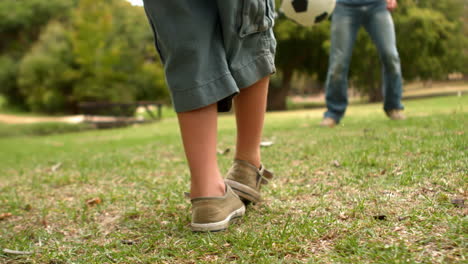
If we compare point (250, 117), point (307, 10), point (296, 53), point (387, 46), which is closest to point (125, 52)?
point (296, 53)

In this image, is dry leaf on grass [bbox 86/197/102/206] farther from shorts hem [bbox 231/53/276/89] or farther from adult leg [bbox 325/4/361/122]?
adult leg [bbox 325/4/361/122]

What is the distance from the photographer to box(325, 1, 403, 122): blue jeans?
4.29m

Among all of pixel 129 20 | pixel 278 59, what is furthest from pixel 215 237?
pixel 129 20

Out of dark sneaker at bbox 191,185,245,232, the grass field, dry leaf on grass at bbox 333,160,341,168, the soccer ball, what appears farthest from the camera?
the soccer ball

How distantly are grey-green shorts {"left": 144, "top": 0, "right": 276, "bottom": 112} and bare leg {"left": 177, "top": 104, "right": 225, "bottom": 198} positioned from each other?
54mm

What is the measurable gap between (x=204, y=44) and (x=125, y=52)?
21.6 meters

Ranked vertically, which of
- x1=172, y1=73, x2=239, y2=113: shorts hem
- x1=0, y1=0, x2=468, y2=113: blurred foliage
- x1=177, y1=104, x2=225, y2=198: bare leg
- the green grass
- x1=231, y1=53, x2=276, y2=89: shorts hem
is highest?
x1=231, y1=53, x2=276, y2=89: shorts hem

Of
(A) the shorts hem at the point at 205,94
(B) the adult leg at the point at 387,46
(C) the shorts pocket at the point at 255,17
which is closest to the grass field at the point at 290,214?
(A) the shorts hem at the point at 205,94

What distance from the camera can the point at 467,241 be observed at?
1.14 meters

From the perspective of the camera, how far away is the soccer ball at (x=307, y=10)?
3.09 m

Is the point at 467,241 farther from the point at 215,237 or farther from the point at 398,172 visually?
the point at 398,172

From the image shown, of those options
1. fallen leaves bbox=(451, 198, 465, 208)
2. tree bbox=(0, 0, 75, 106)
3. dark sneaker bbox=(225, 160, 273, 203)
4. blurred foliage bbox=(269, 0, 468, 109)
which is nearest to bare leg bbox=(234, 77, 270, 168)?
dark sneaker bbox=(225, 160, 273, 203)

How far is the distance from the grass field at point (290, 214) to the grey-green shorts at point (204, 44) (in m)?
0.49

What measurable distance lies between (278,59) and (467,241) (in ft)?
55.0
